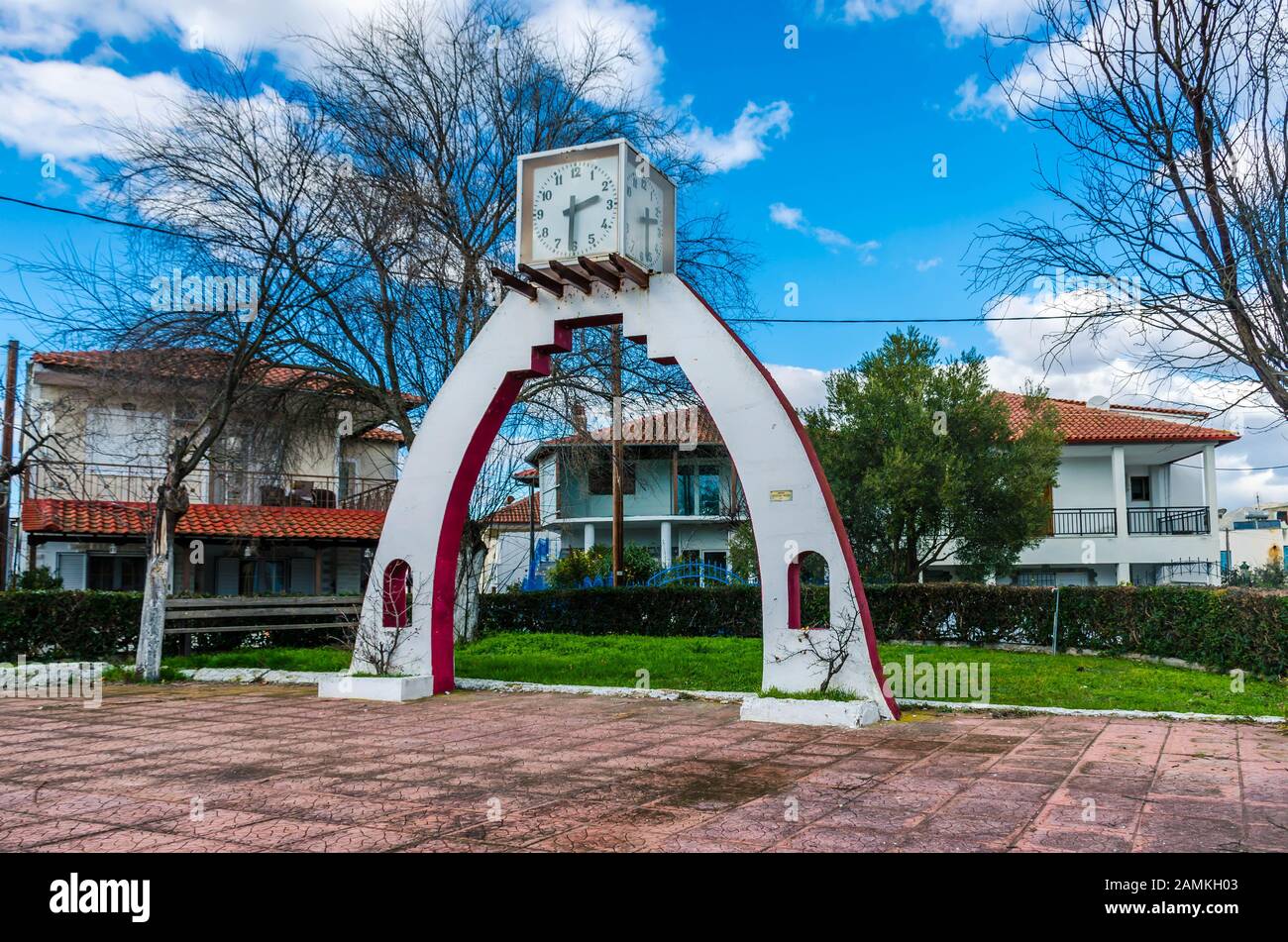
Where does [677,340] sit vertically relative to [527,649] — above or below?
above

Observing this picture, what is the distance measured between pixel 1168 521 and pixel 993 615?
15.0m

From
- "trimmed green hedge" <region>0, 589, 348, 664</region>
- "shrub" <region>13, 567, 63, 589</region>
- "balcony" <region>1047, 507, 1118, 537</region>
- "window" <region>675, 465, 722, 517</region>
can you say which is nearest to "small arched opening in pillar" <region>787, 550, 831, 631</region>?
"window" <region>675, 465, 722, 517</region>

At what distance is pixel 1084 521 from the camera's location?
2850cm

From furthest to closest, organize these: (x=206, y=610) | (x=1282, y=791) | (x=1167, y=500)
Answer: (x=1167, y=500)
(x=206, y=610)
(x=1282, y=791)

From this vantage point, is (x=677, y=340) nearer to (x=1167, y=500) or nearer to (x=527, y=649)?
(x=527, y=649)

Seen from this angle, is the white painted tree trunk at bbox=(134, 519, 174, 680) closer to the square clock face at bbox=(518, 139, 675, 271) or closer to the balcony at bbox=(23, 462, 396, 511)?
the square clock face at bbox=(518, 139, 675, 271)

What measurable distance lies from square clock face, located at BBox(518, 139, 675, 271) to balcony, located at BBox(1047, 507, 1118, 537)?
21.7m

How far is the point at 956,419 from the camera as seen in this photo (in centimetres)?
2006

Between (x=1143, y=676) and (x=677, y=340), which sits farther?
(x=1143, y=676)

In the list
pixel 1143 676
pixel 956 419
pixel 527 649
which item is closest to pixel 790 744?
pixel 1143 676

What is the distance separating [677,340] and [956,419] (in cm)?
1176

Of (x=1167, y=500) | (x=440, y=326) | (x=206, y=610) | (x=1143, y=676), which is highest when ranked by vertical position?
(x=440, y=326)

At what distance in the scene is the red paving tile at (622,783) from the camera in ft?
15.9

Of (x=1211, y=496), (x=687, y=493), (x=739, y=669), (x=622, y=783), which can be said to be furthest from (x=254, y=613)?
(x=1211, y=496)
